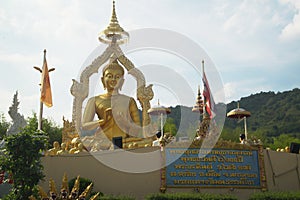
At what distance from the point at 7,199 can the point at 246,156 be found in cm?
748

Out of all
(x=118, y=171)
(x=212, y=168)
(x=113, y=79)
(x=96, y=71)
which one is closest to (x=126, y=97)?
(x=113, y=79)

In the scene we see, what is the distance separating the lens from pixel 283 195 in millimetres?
10641

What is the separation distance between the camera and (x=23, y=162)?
29.2ft

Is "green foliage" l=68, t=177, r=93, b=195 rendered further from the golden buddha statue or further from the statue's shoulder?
the statue's shoulder

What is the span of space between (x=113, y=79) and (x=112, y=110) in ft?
5.10

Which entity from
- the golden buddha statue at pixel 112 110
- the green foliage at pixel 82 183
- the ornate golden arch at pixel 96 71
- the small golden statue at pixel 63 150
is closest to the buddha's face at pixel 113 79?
the golden buddha statue at pixel 112 110

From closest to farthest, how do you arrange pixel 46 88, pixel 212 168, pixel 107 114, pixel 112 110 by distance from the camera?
pixel 212 168
pixel 46 88
pixel 107 114
pixel 112 110

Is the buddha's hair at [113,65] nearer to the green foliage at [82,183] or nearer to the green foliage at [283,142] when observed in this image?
the green foliage at [82,183]

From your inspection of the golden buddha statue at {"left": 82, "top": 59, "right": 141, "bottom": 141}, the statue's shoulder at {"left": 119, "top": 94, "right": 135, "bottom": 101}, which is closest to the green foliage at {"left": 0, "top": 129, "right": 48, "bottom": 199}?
the golden buddha statue at {"left": 82, "top": 59, "right": 141, "bottom": 141}

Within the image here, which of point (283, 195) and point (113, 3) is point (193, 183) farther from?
point (113, 3)

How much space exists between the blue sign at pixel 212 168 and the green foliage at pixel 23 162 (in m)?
4.46

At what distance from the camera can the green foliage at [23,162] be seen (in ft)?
28.8

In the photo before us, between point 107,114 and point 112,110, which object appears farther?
point 112,110

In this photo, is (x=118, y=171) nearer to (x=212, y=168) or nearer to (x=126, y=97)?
(x=212, y=168)
